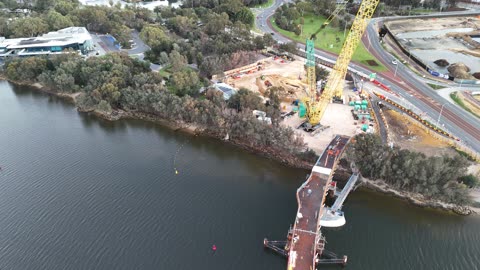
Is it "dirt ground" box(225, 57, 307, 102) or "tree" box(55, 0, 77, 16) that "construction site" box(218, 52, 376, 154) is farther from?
"tree" box(55, 0, 77, 16)

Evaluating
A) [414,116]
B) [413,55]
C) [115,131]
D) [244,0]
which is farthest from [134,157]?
[244,0]

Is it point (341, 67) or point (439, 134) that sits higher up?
point (341, 67)

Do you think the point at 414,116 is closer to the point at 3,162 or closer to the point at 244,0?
the point at 3,162

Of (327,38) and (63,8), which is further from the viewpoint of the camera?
(63,8)

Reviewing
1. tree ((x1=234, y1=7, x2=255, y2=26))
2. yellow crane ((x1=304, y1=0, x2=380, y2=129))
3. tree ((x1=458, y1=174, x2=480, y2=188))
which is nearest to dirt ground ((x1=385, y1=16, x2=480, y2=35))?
tree ((x1=234, y1=7, x2=255, y2=26))

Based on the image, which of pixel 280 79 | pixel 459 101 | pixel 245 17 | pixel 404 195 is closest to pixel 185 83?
pixel 280 79

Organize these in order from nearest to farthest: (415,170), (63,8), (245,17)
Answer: (415,170) → (245,17) → (63,8)

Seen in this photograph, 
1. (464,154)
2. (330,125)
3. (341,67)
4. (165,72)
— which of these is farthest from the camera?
(165,72)

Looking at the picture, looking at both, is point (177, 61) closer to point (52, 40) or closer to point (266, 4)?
point (52, 40)
